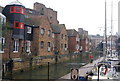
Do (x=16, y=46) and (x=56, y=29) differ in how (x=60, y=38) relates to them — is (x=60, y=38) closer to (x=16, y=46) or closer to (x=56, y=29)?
(x=56, y=29)

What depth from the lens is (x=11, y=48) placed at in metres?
27.0

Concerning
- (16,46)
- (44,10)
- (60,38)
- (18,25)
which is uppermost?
(44,10)

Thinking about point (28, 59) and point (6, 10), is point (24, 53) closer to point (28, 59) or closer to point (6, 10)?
point (28, 59)

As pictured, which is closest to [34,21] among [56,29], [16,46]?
[16,46]

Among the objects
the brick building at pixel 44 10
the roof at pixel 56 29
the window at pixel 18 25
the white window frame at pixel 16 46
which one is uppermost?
the brick building at pixel 44 10

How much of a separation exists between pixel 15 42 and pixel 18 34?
1506 millimetres

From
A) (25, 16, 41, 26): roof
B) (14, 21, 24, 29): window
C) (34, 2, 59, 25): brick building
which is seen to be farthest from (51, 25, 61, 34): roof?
(14, 21, 24, 29): window

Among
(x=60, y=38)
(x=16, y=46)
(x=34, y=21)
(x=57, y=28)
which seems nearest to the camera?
(x=16, y=46)

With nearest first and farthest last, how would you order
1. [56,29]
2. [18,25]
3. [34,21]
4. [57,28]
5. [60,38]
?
[18,25] → [34,21] → [60,38] → [56,29] → [57,28]

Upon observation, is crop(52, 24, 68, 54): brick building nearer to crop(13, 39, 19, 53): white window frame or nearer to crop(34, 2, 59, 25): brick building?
crop(34, 2, 59, 25): brick building

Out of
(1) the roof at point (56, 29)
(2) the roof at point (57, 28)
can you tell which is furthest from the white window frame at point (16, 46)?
(1) the roof at point (56, 29)

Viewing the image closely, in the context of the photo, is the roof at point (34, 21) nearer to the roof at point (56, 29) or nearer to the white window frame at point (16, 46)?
the white window frame at point (16, 46)

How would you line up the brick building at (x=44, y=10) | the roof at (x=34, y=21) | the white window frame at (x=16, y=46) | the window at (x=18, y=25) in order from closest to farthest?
the white window frame at (x=16, y=46)
the window at (x=18, y=25)
the roof at (x=34, y=21)
the brick building at (x=44, y=10)

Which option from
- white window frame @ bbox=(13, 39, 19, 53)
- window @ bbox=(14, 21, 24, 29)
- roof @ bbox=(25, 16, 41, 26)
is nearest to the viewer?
white window frame @ bbox=(13, 39, 19, 53)
